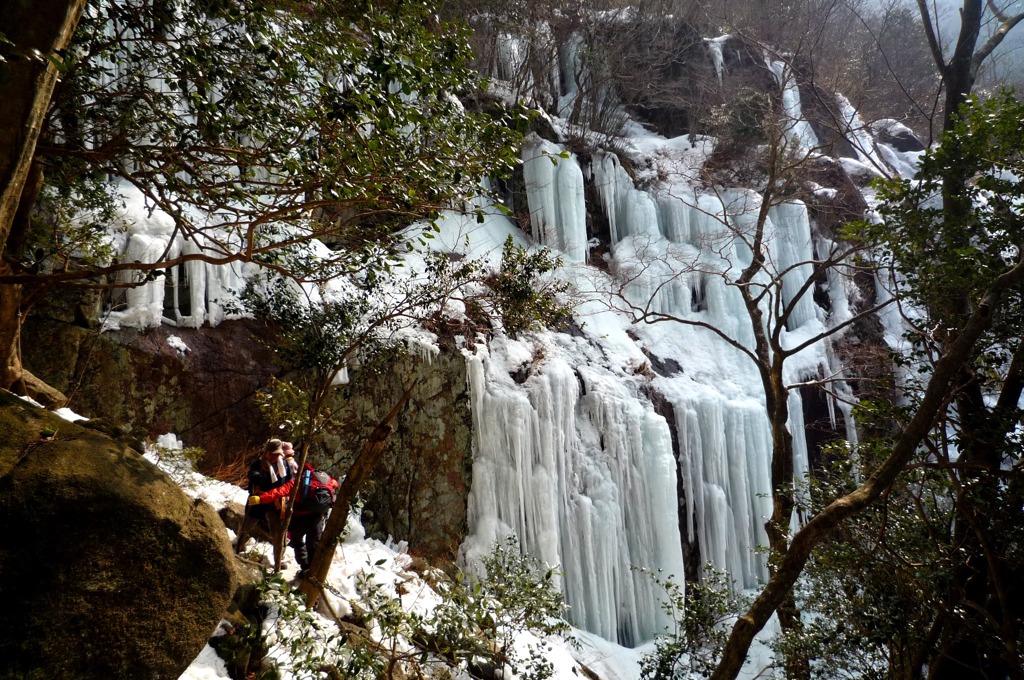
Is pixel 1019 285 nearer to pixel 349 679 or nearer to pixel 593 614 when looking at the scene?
pixel 349 679

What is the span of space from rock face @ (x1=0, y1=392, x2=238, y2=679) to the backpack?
5.97 ft

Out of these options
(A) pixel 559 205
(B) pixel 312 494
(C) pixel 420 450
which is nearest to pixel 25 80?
(B) pixel 312 494

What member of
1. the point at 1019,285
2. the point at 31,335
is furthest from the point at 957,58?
the point at 31,335

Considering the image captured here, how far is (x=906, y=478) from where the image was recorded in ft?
12.4

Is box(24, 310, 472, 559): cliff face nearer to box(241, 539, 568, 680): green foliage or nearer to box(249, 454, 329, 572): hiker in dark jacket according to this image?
box(249, 454, 329, 572): hiker in dark jacket

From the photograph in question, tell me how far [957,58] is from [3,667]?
693 centimetres

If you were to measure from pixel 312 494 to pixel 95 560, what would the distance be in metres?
2.19

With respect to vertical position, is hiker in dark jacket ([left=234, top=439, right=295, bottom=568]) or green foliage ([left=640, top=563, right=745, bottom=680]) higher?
hiker in dark jacket ([left=234, top=439, right=295, bottom=568])

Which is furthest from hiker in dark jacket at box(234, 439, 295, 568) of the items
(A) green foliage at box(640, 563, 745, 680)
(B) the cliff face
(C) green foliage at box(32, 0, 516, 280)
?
(A) green foliage at box(640, 563, 745, 680)

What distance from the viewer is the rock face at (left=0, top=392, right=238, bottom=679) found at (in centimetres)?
172

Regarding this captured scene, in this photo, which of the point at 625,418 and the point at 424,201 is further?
the point at 625,418

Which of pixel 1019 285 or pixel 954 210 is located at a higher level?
pixel 954 210

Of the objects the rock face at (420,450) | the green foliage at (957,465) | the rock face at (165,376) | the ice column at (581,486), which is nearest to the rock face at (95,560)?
the green foliage at (957,465)

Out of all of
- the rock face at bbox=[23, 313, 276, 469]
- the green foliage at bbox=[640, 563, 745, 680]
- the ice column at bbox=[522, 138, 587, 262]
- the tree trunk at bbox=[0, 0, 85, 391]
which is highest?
the ice column at bbox=[522, 138, 587, 262]
